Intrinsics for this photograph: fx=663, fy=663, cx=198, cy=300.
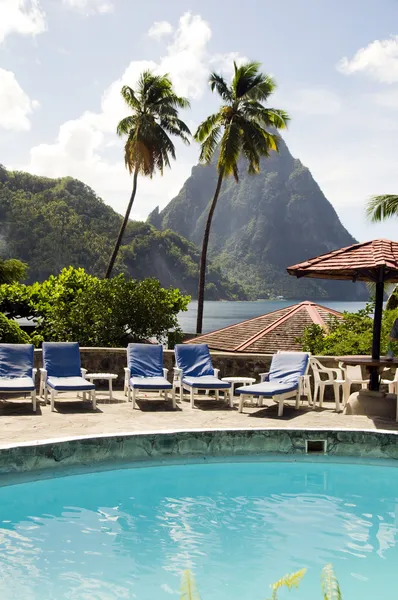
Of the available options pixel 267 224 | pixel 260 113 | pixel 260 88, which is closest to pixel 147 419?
pixel 260 113

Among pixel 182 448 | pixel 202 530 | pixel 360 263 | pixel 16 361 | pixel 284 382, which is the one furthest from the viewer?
pixel 16 361

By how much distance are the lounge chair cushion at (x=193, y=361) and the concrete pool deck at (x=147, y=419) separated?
0.56 m

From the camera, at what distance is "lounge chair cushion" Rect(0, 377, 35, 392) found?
934cm

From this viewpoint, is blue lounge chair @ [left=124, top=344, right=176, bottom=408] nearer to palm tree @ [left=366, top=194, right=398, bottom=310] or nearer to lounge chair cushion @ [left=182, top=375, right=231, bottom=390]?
lounge chair cushion @ [left=182, top=375, right=231, bottom=390]

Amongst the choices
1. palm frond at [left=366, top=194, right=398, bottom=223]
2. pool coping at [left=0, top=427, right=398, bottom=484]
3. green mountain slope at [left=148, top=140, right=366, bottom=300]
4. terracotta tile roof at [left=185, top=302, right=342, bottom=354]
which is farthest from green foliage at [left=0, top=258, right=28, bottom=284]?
green mountain slope at [left=148, top=140, right=366, bottom=300]

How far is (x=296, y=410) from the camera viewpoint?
10.2 meters

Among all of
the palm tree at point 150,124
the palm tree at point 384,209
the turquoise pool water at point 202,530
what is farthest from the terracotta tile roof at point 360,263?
the palm tree at point 150,124

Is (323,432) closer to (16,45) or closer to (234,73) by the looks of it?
(16,45)

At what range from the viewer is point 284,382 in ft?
33.6

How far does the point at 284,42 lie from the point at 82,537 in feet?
38.2

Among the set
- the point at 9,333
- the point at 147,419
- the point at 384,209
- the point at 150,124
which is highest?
the point at 150,124

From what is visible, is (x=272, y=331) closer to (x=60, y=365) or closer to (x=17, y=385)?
(x=60, y=365)

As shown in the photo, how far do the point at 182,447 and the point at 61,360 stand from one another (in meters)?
3.49

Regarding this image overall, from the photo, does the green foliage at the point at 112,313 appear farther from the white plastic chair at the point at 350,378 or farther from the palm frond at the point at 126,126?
the palm frond at the point at 126,126
